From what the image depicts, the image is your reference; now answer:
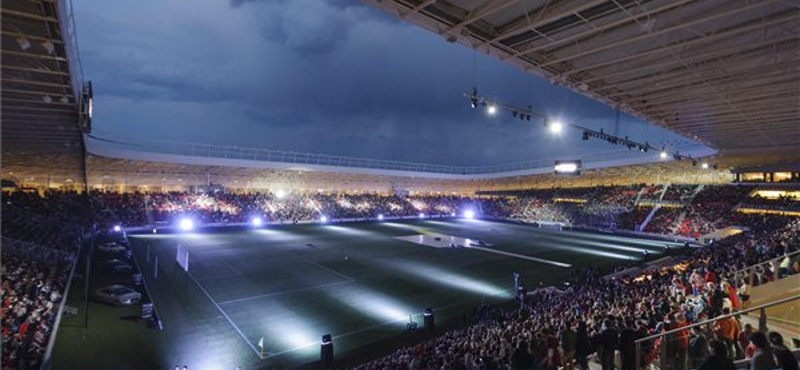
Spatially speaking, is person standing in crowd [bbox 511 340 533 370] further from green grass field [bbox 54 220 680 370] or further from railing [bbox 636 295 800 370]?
green grass field [bbox 54 220 680 370]

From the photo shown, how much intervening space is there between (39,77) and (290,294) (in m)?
11.4

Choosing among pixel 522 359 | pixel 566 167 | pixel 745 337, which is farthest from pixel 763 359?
pixel 566 167

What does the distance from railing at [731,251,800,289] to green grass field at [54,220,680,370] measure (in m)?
8.20

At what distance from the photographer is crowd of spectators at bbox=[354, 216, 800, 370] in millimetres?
5934

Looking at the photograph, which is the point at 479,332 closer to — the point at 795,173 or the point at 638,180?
the point at 795,173

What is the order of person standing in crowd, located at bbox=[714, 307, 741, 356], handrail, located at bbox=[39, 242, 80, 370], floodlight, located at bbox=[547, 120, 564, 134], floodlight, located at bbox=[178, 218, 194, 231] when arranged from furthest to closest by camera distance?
floodlight, located at bbox=[178, 218, 194, 231], floodlight, located at bbox=[547, 120, 564, 134], handrail, located at bbox=[39, 242, 80, 370], person standing in crowd, located at bbox=[714, 307, 741, 356]

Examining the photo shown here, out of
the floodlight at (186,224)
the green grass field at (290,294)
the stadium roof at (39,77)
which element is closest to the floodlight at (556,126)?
the green grass field at (290,294)

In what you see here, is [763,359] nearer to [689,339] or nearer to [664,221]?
[689,339]

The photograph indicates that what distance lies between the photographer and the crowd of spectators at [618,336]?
5.93 meters

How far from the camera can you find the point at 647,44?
34.6 feet

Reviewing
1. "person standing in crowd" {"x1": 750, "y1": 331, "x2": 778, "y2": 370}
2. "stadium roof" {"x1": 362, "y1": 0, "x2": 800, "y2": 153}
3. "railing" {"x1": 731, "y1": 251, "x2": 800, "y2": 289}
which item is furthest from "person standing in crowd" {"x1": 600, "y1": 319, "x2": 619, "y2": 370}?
"stadium roof" {"x1": 362, "y1": 0, "x2": 800, "y2": 153}

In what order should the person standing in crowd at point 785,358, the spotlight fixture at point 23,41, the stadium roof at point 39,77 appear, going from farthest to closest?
the spotlight fixture at point 23,41
the stadium roof at point 39,77
the person standing in crowd at point 785,358

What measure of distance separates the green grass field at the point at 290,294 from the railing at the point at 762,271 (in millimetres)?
8203

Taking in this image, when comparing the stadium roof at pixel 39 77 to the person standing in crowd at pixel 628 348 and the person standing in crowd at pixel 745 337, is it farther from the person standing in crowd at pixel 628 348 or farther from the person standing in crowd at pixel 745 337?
the person standing in crowd at pixel 745 337
